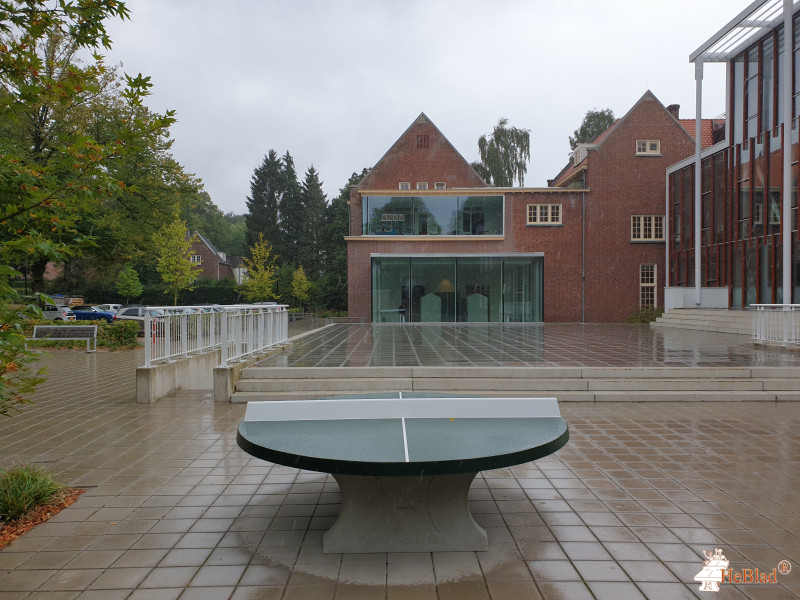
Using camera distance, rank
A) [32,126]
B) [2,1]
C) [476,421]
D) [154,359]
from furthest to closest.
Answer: [32,126]
[154,359]
[476,421]
[2,1]

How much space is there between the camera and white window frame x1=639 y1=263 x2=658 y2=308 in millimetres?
27391

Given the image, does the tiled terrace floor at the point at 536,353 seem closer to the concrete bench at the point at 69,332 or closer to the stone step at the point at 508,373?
the stone step at the point at 508,373

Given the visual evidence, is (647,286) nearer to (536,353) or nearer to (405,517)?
(536,353)

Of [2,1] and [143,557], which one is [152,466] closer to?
[143,557]

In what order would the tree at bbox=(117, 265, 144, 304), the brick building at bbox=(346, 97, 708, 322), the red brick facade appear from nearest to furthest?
the brick building at bbox=(346, 97, 708, 322) < the tree at bbox=(117, 265, 144, 304) < the red brick facade

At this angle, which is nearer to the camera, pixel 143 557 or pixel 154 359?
pixel 143 557

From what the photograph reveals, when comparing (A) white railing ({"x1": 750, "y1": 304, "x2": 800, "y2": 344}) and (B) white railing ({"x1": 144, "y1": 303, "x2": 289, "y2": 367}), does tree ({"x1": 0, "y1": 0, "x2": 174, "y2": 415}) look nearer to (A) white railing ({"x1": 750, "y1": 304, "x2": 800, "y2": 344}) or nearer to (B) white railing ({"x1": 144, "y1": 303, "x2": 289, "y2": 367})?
(B) white railing ({"x1": 144, "y1": 303, "x2": 289, "y2": 367})

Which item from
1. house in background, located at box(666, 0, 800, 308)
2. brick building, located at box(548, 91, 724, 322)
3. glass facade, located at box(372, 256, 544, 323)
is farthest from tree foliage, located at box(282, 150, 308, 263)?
house in background, located at box(666, 0, 800, 308)

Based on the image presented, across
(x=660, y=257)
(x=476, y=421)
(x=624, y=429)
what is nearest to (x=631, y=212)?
(x=660, y=257)

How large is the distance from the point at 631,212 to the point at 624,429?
23453mm

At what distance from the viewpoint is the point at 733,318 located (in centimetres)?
1906

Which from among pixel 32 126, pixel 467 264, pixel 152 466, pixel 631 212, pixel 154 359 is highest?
pixel 32 126

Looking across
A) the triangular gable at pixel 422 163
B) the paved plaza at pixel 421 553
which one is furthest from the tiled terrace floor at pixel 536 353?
the triangular gable at pixel 422 163

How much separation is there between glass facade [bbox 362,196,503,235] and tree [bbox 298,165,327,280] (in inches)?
1084
